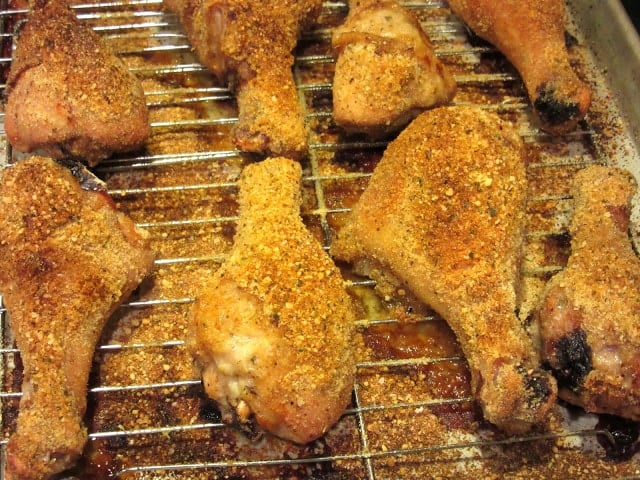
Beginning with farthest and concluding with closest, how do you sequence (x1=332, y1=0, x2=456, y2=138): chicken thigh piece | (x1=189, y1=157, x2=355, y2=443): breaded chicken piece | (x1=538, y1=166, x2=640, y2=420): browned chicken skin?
(x1=332, y1=0, x2=456, y2=138): chicken thigh piece
(x1=538, y1=166, x2=640, y2=420): browned chicken skin
(x1=189, y1=157, x2=355, y2=443): breaded chicken piece

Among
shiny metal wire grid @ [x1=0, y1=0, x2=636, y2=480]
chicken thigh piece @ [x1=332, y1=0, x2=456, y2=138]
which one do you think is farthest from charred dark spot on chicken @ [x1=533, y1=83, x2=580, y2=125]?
chicken thigh piece @ [x1=332, y1=0, x2=456, y2=138]

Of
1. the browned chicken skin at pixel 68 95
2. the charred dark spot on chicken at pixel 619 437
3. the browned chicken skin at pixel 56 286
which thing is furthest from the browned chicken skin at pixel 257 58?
the charred dark spot on chicken at pixel 619 437

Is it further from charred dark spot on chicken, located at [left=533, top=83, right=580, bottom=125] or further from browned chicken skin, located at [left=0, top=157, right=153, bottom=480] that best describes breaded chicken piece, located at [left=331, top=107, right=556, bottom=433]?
browned chicken skin, located at [left=0, top=157, right=153, bottom=480]

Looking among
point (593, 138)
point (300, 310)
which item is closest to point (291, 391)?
A: point (300, 310)

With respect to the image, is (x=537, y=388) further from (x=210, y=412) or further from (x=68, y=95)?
(x=68, y=95)

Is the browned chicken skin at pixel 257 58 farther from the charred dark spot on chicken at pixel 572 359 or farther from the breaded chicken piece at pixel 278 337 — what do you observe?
the charred dark spot on chicken at pixel 572 359

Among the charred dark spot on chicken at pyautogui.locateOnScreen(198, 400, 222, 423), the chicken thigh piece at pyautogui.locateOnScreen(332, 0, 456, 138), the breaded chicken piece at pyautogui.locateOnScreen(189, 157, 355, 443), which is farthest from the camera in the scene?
the chicken thigh piece at pyautogui.locateOnScreen(332, 0, 456, 138)
